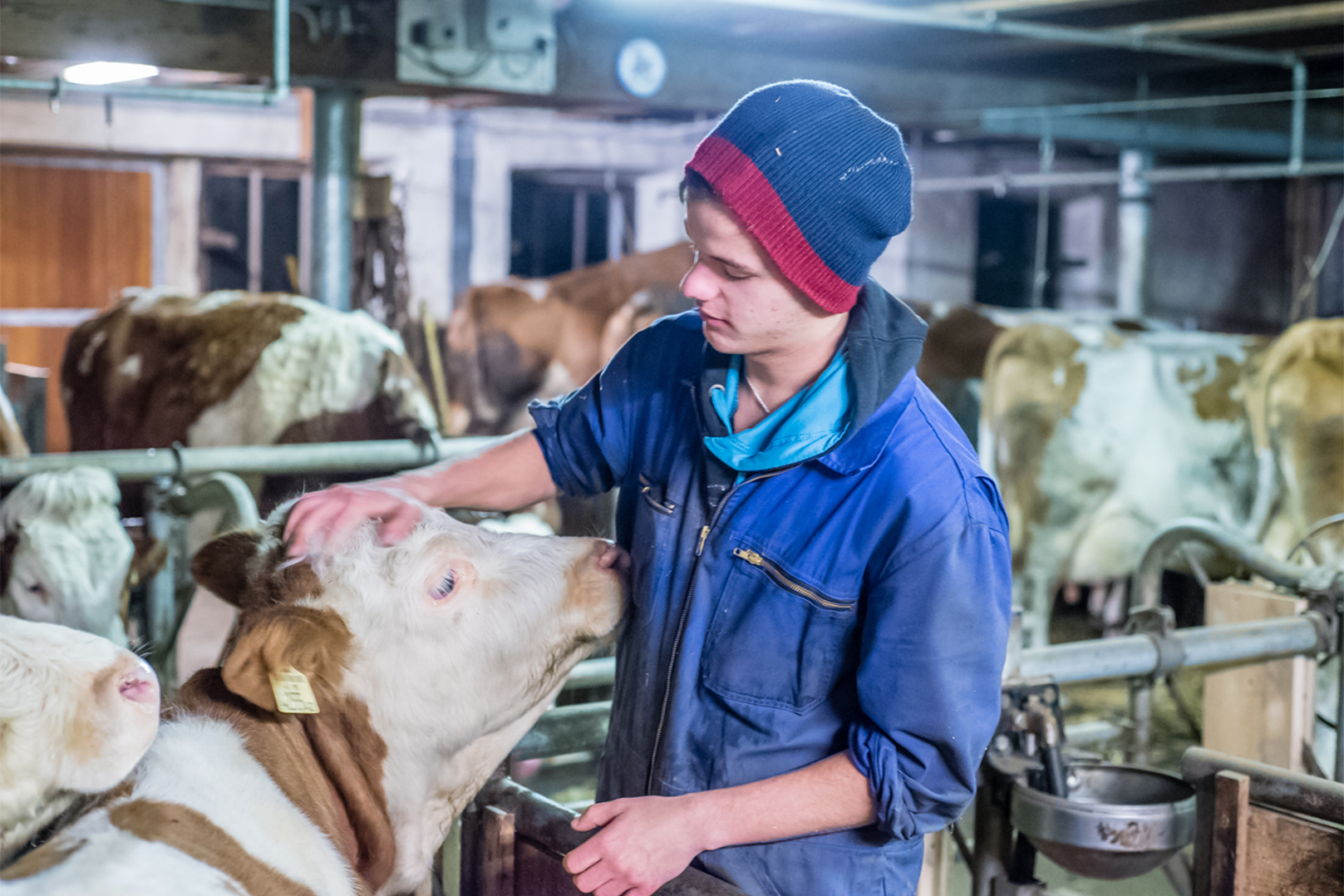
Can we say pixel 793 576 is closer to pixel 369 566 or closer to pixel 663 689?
pixel 663 689

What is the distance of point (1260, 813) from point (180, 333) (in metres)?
5.45

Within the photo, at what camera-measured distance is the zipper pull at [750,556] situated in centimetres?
160

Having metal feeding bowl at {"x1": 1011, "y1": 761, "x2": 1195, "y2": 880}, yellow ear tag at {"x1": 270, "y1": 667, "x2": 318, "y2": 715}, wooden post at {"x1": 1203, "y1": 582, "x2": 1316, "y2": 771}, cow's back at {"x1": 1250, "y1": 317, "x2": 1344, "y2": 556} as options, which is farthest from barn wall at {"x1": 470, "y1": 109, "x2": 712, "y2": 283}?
yellow ear tag at {"x1": 270, "y1": 667, "x2": 318, "y2": 715}

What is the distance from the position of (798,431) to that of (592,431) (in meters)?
0.43

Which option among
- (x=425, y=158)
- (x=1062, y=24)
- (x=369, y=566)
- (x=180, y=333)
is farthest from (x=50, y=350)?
(x=369, y=566)

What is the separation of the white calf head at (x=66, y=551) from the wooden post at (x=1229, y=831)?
115 inches

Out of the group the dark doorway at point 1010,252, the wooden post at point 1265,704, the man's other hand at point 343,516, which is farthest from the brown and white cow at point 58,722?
the dark doorway at point 1010,252

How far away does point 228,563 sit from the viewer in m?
1.80

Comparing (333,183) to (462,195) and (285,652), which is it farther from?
(285,652)

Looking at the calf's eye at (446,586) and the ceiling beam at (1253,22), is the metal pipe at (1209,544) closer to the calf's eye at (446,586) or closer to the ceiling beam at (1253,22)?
the calf's eye at (446,586)

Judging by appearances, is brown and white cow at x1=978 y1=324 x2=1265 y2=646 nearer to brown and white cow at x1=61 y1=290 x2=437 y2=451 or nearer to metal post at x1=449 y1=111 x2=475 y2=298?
brown and white cow at x1=61 y1=290 x2=437 y2=451

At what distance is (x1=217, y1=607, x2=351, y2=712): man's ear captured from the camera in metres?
1.56

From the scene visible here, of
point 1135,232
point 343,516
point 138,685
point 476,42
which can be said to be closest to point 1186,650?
point 343,516

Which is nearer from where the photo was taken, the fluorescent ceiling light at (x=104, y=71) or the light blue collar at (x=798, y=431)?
the light blue collar at (x=798, y=431)
